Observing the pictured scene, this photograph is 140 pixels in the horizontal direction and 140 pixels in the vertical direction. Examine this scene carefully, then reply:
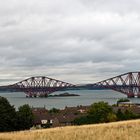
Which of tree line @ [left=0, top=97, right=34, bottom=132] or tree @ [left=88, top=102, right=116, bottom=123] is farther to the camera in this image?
tree @ [left=88, top=102, right=116, bottom=123]

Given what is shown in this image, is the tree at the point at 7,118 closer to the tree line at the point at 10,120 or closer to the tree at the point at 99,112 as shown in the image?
the tree line at the point at 10,120

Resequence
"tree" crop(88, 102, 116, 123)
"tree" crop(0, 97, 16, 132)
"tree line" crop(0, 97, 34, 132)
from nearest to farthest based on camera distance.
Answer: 1. "tree" crop(0, 97, 16, 132)
2. "tree line" crop(0, 97, 34, 132)
3. "tree" crop(88, 102, 116, 123)

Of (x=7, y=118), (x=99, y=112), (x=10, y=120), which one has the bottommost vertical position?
(x=99, y=112)

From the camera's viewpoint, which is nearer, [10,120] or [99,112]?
[10,120]

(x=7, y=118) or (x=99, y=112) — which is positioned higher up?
(x=7, y=118)

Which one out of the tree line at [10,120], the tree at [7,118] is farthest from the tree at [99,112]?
the tree at [7,118]

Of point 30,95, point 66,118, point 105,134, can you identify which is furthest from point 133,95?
point 105,134

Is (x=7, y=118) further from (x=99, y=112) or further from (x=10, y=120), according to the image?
(x=99, y=112)

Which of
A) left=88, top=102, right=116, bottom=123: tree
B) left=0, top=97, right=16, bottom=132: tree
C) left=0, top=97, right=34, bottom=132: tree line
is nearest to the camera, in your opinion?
left=0, top=97, right=16, bottom=132: tree

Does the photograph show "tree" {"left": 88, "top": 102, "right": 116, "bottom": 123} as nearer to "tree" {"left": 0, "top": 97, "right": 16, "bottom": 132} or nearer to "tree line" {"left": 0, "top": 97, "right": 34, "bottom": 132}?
"tree line" {"left": 0, "top": 97, "right": 34, "bottom": 132}

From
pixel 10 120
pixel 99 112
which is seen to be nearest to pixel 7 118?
pixel 10 120

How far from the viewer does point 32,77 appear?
604ft

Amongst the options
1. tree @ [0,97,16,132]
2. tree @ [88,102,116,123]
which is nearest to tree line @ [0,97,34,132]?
tree @ [0,97,16,132]

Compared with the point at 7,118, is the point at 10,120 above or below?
below
